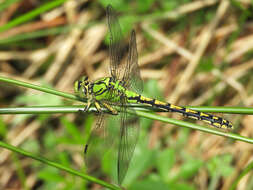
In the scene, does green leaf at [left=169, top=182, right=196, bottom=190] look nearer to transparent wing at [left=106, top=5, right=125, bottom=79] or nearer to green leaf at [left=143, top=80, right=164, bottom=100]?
green leaf at [left=143, top=80, right=164, bottom=100]

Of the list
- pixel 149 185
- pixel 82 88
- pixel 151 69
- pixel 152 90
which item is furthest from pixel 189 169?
pixel 151 69

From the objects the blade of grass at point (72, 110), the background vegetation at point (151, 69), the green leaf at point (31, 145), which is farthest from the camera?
the green leaf at point (31, 145)

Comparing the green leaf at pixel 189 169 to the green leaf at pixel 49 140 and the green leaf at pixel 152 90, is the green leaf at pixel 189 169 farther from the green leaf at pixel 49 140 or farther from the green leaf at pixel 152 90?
the green leaf at pixel 49 140

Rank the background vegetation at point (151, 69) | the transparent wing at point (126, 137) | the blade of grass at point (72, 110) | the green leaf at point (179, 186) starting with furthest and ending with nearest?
the background vegetation at point (151, 69) → the green leaf at point (179, 186) → the transparent wing at point (126, 137) → the blade of grass at point (72, 110)

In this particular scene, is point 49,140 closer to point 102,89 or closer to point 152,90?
point 152,90

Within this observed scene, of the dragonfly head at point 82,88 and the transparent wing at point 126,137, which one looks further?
the dragonfly head at point 82,88

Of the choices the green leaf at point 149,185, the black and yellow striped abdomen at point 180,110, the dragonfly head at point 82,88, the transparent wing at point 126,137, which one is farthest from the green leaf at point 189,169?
the dragonfly head at point 82,88

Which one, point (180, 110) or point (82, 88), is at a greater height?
point (82, 88)
